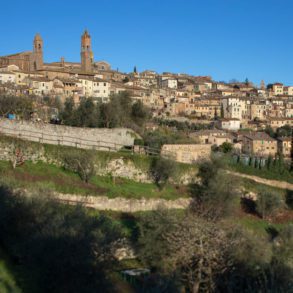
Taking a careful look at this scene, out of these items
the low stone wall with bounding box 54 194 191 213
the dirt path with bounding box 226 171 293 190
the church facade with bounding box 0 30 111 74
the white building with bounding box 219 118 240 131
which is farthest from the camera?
the church facade with bounding box 0 30 111 74

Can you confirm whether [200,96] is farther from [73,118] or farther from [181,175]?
[181,175]

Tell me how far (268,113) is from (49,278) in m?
88.6

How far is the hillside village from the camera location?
65.8 metres

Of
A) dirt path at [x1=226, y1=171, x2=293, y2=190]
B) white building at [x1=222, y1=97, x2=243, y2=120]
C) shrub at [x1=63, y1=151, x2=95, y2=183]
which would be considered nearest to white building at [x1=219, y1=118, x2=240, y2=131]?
white building at [x1=222, y1=97, x2=243, y2=120]

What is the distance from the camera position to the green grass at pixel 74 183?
24031mm

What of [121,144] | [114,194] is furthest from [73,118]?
[114,194]

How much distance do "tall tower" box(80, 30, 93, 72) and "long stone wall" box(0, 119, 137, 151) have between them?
6198 centimetres

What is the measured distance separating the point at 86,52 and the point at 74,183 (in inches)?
2919

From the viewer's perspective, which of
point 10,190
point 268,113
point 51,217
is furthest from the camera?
point 268,113

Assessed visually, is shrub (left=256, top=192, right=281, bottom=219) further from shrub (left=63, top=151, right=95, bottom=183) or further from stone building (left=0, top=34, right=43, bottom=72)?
stone building (left=0, top=34, right=43, bottom=72)

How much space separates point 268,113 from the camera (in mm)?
97750

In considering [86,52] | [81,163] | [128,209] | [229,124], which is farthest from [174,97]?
[128,209]

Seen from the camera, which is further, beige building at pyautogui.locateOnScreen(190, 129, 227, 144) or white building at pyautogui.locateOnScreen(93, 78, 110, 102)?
white building at pyautogui.locateOnScreen(93, 78, 110, 102)

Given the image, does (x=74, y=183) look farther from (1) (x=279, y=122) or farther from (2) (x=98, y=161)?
(1) (x=279, y=122)
